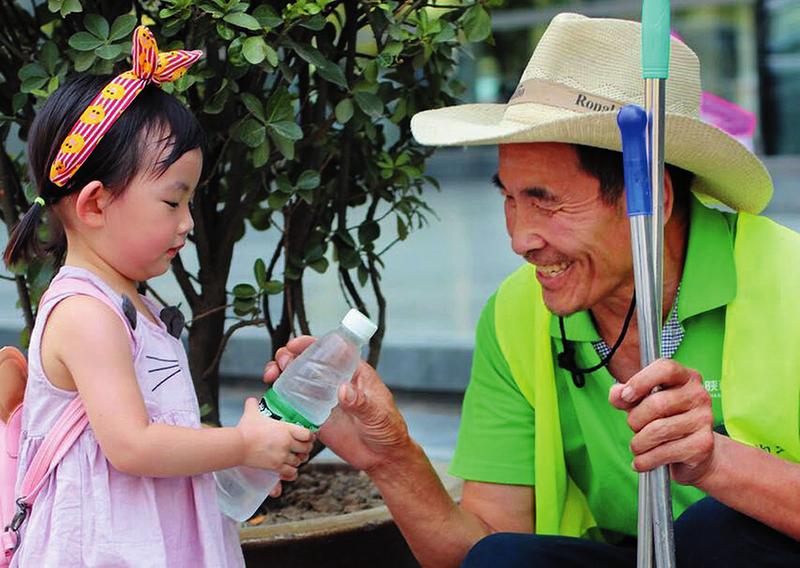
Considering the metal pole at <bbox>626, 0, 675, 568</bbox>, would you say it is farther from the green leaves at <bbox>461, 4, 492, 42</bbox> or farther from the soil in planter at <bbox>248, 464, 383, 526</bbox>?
the soil in planter at <bbox>248, 464, 383, 526</bbox>

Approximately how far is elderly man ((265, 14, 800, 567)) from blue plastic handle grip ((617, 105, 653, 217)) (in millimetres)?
447

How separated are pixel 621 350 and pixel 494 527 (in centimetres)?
42

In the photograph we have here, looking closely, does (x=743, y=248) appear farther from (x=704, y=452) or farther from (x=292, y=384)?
(x=292, y=384)

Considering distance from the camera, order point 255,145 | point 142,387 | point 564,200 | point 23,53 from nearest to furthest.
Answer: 1. point 142,387
2. point 564,200
3. point 255,145
4. point 23,53

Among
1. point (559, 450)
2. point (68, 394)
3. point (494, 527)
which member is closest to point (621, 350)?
point (559, 450)

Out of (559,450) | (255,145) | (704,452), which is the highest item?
(255,145)

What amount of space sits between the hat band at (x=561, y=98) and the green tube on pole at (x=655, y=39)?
505mm

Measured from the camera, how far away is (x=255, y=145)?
2416 mm

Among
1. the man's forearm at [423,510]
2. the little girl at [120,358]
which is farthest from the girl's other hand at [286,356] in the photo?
the man's forearm at [423,510]

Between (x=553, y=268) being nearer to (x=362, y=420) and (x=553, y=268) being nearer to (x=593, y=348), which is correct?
(x=593, y=348)

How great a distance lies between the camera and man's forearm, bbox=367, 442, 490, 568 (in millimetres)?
2365

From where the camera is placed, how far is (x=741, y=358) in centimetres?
225

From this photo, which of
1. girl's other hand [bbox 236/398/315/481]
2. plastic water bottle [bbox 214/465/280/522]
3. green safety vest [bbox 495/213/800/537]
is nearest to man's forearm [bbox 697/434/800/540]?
green safety vest [bbox 495/213/800/537]

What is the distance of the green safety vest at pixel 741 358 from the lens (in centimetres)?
220
